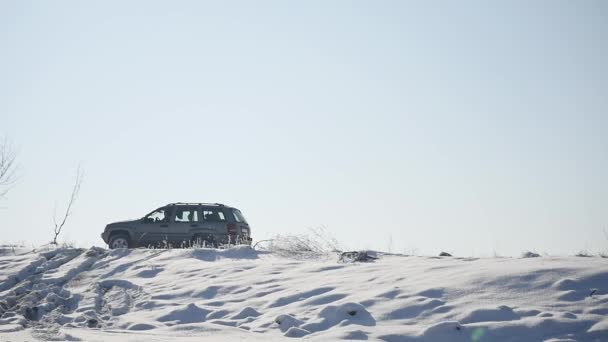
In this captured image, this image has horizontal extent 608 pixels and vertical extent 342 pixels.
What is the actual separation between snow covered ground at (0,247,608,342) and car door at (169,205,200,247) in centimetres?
552

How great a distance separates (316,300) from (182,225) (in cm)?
1005

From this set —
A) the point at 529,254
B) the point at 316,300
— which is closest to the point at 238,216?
the point at 529,254

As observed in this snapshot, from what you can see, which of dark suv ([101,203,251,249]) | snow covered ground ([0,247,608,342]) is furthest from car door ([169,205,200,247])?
snow covered ground ([0,247,608,342])

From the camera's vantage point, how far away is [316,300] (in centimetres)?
728

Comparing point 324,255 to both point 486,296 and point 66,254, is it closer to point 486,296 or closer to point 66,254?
point 486,296

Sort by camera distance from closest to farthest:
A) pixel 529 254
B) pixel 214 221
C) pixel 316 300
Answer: pixel 316 300 < pixel 529 254 < pixel 214 221

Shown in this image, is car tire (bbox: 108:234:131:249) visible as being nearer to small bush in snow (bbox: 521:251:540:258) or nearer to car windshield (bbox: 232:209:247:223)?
car windshield (bbox: 232:209:247:223)

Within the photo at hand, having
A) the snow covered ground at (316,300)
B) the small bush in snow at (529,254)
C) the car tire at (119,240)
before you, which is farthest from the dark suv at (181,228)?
the small bush in snow at (529,254)

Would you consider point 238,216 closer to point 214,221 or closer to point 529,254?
point 214,221

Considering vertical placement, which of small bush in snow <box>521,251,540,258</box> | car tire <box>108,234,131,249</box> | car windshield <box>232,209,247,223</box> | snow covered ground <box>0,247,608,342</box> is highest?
car windshield <box>232,209,247,223</box>

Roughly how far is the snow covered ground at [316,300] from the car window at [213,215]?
18.0 feet

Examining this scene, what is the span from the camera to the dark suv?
16297 mm

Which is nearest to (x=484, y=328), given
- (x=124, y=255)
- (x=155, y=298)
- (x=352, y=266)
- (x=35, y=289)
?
(x=352, y=266)

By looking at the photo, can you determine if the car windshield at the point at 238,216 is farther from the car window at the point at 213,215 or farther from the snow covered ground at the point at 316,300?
the snow covered ground at the point at 316,300
